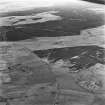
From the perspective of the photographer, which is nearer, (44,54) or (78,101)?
(78,101)

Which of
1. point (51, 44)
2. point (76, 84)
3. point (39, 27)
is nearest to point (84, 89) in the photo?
point (76, 84)

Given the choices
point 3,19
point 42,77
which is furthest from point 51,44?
point 3,19

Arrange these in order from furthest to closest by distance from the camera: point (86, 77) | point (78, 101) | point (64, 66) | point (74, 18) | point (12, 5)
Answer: point (12, 5) < point (74, 18) < point (64, 66) < point (86, 77) < point (78, 101)

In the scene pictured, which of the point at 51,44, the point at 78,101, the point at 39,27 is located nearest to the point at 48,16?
the point at 39,27

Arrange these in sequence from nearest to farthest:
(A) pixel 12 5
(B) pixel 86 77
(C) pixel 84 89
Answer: (C) pixel 84 89
(B) pixel 86 77
(A) pixel 12 5

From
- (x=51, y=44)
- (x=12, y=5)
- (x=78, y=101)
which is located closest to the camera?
(x=78, y=101)

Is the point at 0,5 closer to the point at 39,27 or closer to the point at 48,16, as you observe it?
the point at 48,16

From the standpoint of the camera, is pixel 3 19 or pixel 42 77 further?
pixel 3 19

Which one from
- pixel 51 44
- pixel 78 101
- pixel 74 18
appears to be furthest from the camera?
pixel 74 18

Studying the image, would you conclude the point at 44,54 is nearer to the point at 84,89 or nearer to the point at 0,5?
the point at 84,89
